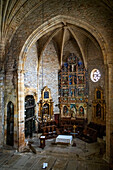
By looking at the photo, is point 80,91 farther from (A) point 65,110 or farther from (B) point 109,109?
(B) point 109,109

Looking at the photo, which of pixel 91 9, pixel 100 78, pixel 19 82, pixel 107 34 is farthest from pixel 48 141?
pixel 91 9

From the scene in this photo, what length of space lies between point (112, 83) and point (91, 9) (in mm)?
4819

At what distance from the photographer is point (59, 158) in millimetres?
9352

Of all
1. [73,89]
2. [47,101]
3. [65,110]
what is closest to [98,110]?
[73,89]

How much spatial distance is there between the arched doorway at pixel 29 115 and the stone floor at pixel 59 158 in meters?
1.60

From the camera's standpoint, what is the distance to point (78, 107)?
47.6 ft

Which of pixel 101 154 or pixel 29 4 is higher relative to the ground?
pixel 29 4

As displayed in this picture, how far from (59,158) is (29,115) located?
4562mm

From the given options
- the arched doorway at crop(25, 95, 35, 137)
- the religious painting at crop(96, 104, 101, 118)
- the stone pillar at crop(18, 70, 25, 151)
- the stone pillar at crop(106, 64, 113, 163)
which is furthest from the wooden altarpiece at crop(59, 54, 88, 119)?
the stone pillar at crop(106, 64, 113, 163)

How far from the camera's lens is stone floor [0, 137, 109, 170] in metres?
8.31

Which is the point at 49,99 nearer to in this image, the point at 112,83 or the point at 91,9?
the point at 112,83

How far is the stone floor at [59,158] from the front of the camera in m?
8.31

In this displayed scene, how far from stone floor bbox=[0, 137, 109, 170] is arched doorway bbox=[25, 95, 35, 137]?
1598mm

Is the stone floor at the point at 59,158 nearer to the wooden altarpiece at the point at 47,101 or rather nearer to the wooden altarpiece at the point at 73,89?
the wooden altarpiece at the point at 47,101
